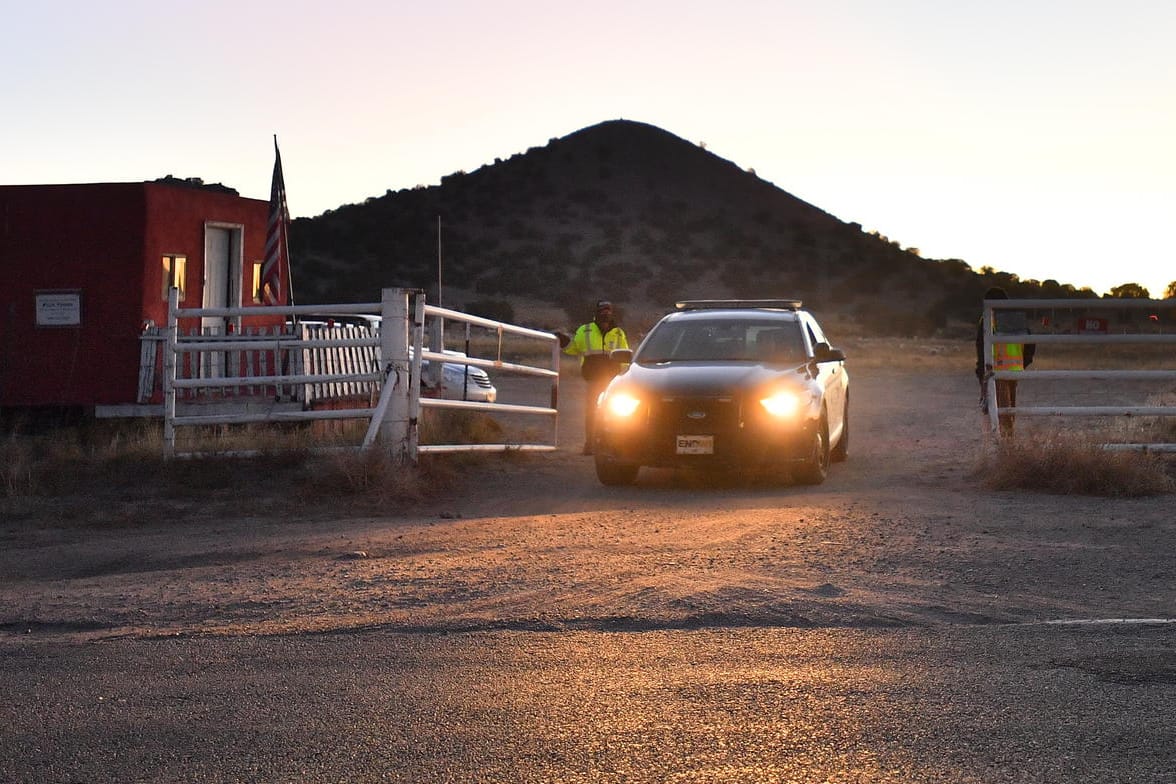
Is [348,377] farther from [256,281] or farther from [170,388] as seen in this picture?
[256,281]

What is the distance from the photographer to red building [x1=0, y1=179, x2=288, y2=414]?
18.0m

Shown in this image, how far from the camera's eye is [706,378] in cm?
1297

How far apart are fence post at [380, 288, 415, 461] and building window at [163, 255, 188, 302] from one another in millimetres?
7175

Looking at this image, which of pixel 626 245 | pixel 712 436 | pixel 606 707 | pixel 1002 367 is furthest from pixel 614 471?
pixel 626 245

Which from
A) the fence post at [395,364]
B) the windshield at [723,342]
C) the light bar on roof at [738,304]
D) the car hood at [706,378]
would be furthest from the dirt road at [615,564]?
the light bar on roof at [738,304]

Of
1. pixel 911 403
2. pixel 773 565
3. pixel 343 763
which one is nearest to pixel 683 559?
pixel 773 565

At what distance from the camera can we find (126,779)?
4.29 meters

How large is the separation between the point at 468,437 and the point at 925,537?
7.38 m

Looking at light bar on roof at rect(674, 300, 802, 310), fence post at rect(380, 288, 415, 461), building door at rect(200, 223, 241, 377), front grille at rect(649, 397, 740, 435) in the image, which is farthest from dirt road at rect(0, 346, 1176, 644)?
building door at rect(200, 223, 241, 377)

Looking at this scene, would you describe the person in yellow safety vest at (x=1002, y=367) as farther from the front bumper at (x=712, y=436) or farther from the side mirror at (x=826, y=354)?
the front bumper at (x=712, y=436)

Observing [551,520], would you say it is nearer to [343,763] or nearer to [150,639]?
[150,639]

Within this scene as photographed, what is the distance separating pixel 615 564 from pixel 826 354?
247 inches

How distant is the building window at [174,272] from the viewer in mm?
18542

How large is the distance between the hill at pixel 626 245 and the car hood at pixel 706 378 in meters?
62.4
